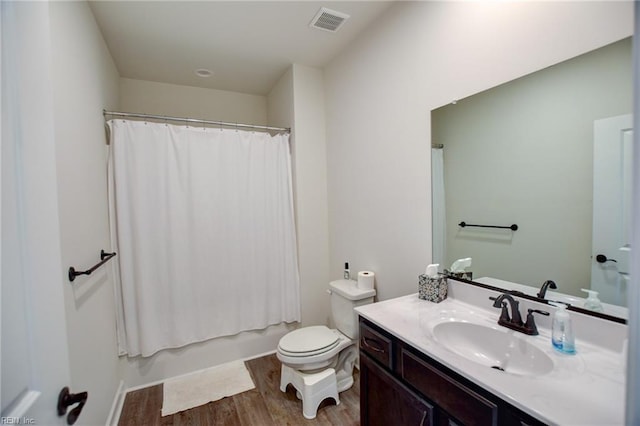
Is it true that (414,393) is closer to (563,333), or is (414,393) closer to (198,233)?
(563,333)

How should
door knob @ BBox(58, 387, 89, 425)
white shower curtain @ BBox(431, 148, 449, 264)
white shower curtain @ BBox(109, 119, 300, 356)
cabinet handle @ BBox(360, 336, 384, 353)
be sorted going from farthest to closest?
white shower curtain @ BBox(109, 119, 300, 356) < white shower curtain @ BBox(431, 148, 449, 264) < cabinet handle @ BBox(360, 336, 384, 353) < door knob @ BBox(58, 387, 89, 425)

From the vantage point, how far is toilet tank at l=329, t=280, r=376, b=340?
2.06 m

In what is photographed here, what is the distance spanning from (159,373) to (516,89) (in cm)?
299

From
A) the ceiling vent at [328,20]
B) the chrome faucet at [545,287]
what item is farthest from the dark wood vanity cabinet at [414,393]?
the ceiling vent at [328,20]

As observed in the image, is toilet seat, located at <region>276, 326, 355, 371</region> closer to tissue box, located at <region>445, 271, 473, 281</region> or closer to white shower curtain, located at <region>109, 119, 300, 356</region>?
white shower curtain, located at <region>109, 119, 300, 356</region>

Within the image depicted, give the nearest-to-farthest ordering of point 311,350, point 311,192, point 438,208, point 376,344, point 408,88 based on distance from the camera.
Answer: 1. point 376,344
2. point 438,208
3. point 408,88
4. point 311,350
5. point 311,192

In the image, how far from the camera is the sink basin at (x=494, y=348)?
1.05 metres

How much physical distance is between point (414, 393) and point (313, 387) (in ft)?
3.06

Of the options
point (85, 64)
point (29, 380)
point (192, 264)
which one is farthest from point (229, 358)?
point (85, 64)

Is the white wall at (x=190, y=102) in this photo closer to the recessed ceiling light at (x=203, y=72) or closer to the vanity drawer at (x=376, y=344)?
the recessed ceiling light at (x=203, y=72)

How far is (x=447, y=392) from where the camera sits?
39.1 inches

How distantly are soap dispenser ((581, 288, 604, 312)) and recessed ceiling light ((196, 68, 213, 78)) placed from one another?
305 cm

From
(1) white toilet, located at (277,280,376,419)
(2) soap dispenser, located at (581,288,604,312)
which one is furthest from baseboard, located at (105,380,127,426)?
(2) soap dispenser, located at (581,288,604,312)

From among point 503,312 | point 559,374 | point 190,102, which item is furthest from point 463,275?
point 190,102
